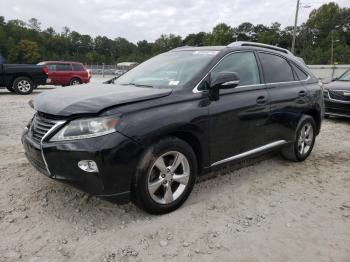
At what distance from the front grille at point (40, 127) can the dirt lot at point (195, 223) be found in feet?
2.55

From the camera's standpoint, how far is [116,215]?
3361 mm

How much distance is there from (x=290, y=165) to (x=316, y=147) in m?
1.43

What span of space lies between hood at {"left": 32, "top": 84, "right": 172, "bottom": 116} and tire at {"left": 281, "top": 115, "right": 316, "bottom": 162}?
2534 mm

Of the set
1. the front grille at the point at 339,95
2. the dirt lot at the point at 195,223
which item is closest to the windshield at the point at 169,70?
the dirt lot at the point at 195,223

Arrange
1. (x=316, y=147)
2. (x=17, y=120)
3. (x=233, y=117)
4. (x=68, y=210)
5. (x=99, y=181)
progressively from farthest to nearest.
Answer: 1. (x=17, y=120)
2. (x=316, y=147)
3. (x=233, y=117)
4. (x=68, y=210)
5. (x=99, y=181)

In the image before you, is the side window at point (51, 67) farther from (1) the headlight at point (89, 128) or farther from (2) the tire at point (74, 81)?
(1) the headlight at point (89, 128)

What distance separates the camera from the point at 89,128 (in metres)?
2.91

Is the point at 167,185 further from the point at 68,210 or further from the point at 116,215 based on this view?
the point at 68,210

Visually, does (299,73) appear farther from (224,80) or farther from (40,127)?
(40,127)

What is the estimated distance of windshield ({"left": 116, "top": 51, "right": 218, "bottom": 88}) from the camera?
3.74 meters

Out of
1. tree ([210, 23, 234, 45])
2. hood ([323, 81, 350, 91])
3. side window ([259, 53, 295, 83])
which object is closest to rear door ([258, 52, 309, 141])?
side window ([259, 53, 295, 83])

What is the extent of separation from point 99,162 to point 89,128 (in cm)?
31

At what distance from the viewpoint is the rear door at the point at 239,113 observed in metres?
3.70

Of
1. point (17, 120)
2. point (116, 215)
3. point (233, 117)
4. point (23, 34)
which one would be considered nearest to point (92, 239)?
point (116, 215)
